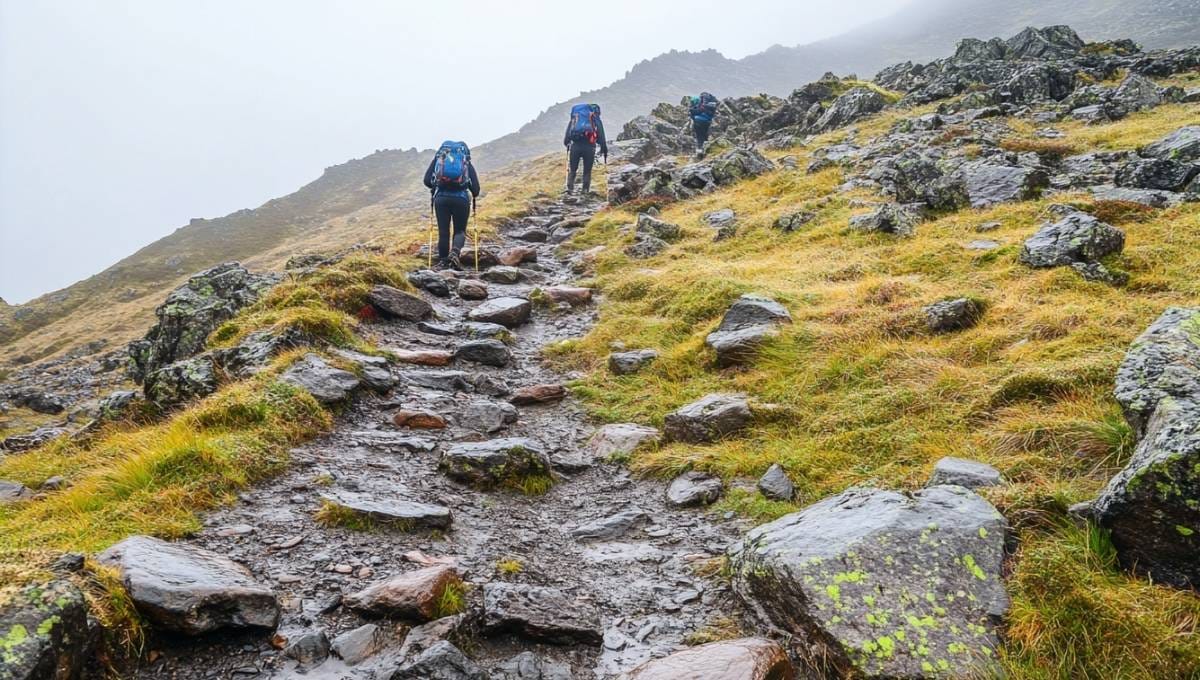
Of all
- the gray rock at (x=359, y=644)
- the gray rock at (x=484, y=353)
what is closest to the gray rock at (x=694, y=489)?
the gray rock at (x=359, y=644)

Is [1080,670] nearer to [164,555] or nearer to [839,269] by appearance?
[164,555]

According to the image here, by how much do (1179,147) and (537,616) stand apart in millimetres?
17817

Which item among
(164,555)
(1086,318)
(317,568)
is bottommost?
(1086,318)

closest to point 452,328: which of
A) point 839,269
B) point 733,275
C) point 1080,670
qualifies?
point 733,275

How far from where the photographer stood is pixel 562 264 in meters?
20.3

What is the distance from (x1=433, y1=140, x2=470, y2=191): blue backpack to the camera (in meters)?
17.0

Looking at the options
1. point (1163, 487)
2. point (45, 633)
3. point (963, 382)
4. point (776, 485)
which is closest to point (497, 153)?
point (963, 382)

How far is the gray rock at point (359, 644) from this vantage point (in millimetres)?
4223

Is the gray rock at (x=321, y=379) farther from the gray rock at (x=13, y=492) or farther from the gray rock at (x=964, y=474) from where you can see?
the gray rock at (x=964, y=474)

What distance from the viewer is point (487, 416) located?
942cm

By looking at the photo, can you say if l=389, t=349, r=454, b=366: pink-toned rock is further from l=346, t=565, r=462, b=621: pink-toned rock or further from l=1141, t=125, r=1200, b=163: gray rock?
l=1141, t=125, r=1200, b=163: gray rock

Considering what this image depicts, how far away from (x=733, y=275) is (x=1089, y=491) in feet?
31.3

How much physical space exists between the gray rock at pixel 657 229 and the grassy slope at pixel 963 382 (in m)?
4.19

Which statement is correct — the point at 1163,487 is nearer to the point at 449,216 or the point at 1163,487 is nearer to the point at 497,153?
the point at 449,216
